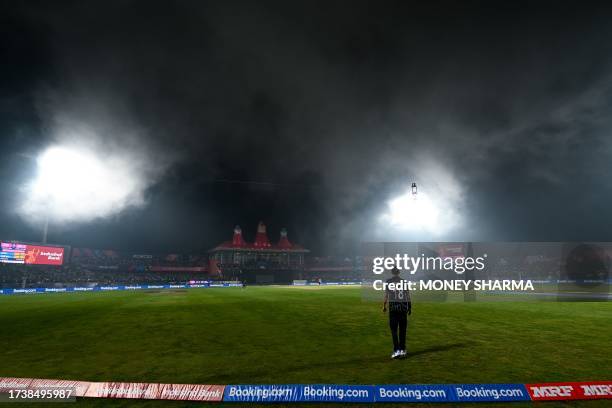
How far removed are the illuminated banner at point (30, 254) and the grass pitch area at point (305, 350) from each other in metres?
56.6

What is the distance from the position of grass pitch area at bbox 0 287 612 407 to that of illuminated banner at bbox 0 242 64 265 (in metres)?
56.6

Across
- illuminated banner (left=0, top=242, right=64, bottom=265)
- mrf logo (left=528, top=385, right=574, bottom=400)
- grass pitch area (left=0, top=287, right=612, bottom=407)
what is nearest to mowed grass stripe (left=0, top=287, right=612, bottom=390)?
grass pitch area (left=0, top=287, right=612, bottom=407)

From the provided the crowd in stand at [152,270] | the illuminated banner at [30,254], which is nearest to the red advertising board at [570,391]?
the crowd in stand at [152,270]

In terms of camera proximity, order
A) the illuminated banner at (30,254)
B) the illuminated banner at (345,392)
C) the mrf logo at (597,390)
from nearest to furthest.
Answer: the illuminated banner at (345,392)
the mrf logo at (597,390)
the illuminated banner at (30,254)

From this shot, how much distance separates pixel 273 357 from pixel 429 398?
4.88 m

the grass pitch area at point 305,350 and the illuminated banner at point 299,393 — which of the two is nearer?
the illuminated banner at point 299,393

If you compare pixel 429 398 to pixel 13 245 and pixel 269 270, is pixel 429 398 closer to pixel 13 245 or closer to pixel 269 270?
pixel 13 245

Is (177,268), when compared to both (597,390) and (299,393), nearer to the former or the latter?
(299,393)

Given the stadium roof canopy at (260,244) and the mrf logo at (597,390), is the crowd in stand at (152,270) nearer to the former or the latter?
the stadium roof canopy at (260,244)

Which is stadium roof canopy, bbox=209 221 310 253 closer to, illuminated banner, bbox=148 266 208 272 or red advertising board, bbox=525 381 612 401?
illuminated banner, bbox=148 266 208 272

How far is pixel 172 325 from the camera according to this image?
16.8 m

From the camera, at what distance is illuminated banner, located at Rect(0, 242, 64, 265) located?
6002 centimetres

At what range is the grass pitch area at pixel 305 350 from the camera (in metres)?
8.17

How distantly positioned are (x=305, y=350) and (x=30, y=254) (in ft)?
244
